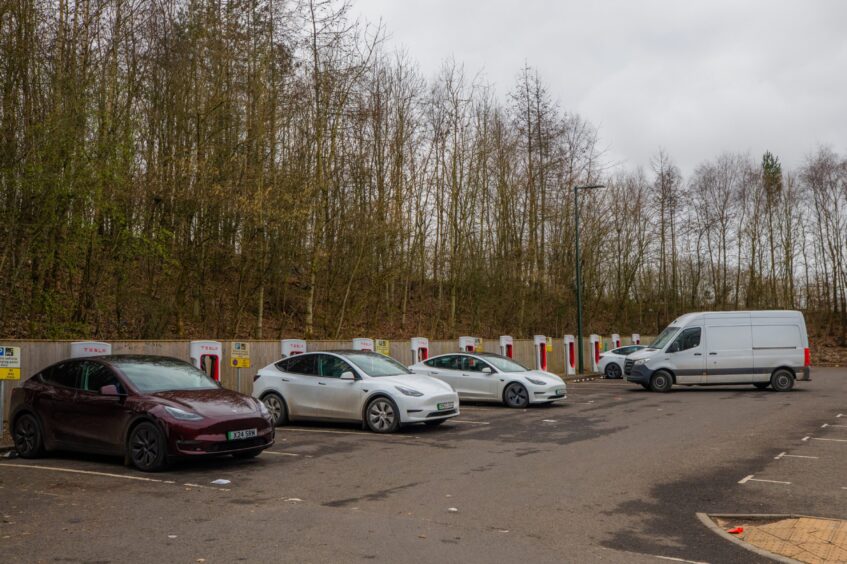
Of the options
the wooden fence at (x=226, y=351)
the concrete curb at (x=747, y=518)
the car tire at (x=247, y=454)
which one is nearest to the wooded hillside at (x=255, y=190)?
the wooden fence at (x=226, y=351)

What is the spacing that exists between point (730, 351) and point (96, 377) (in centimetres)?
1917

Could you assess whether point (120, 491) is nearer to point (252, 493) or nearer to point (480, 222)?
point (252, 493)

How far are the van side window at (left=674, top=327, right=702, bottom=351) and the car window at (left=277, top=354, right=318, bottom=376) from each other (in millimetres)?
13655

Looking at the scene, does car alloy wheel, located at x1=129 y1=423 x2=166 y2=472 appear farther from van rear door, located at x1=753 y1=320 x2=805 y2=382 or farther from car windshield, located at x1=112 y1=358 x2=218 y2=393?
van rear door, located at x1=753 y1=320 x2=805 y2=382

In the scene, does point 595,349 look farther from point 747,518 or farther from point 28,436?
point 747,518

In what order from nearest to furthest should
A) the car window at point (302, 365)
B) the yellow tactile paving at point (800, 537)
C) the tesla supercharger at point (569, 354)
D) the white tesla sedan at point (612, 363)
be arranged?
the yellow tactile paving at point (800, 537), the car window at point (302, 365), the white tesla sedan at point (612, 363), the tesla supercharger at point (569, 354)

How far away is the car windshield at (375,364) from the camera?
14.3 m

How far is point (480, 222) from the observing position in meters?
36.1

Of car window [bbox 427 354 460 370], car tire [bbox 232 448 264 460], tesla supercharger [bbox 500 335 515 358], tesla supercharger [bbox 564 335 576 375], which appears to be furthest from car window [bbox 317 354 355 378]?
tesla supercharger [bbox 564 335 576 375]

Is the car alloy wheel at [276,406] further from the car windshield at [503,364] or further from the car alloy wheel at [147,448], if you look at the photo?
the car windshield at [503,364]

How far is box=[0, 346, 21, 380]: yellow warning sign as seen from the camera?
11852 mm

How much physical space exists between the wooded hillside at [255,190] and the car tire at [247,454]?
6.61 meters

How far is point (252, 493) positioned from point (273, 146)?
15.1 metres

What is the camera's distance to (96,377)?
34.3ft
